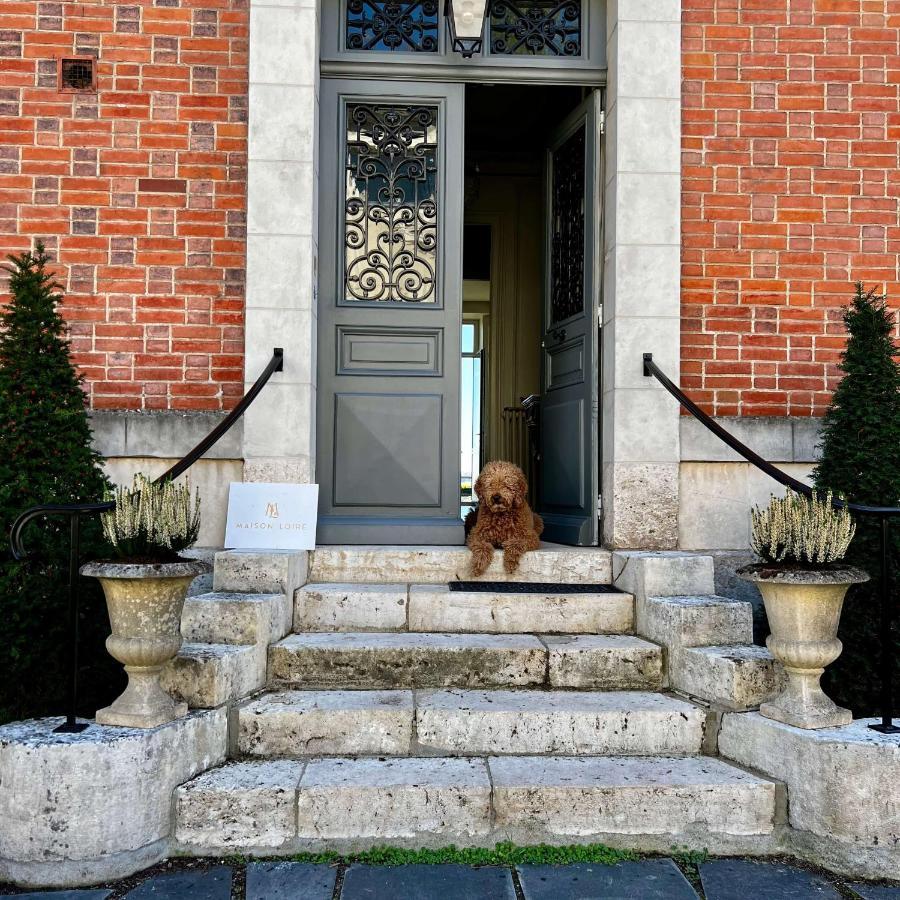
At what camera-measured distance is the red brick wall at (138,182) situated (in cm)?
434

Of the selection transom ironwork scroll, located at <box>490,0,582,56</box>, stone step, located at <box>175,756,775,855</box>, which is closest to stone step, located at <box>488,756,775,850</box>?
stone step, located at <box>175,756,775,855</box>

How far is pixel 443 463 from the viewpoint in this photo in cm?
466

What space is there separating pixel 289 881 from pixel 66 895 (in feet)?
2.34

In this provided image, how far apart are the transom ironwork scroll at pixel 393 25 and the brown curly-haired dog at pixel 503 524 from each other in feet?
8.84

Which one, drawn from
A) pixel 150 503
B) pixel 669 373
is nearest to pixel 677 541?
pixel 669 373

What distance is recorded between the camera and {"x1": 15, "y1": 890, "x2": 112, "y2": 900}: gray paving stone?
95.9 inches

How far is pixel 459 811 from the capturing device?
2.72 metres

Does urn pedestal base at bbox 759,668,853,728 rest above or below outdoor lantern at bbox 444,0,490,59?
below

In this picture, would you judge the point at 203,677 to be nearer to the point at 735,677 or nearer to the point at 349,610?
the point at 349,610

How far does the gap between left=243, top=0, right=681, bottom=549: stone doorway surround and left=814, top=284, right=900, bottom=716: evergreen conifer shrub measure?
0.89m

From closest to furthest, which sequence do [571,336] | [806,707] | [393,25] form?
[806,707]
[393,25]
[571,336]

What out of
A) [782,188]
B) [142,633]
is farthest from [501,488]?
[782,188]

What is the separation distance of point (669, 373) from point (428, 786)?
8.73ft

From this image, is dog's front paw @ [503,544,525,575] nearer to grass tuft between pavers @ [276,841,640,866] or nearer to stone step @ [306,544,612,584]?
stone step @ [306,544,612,584]
